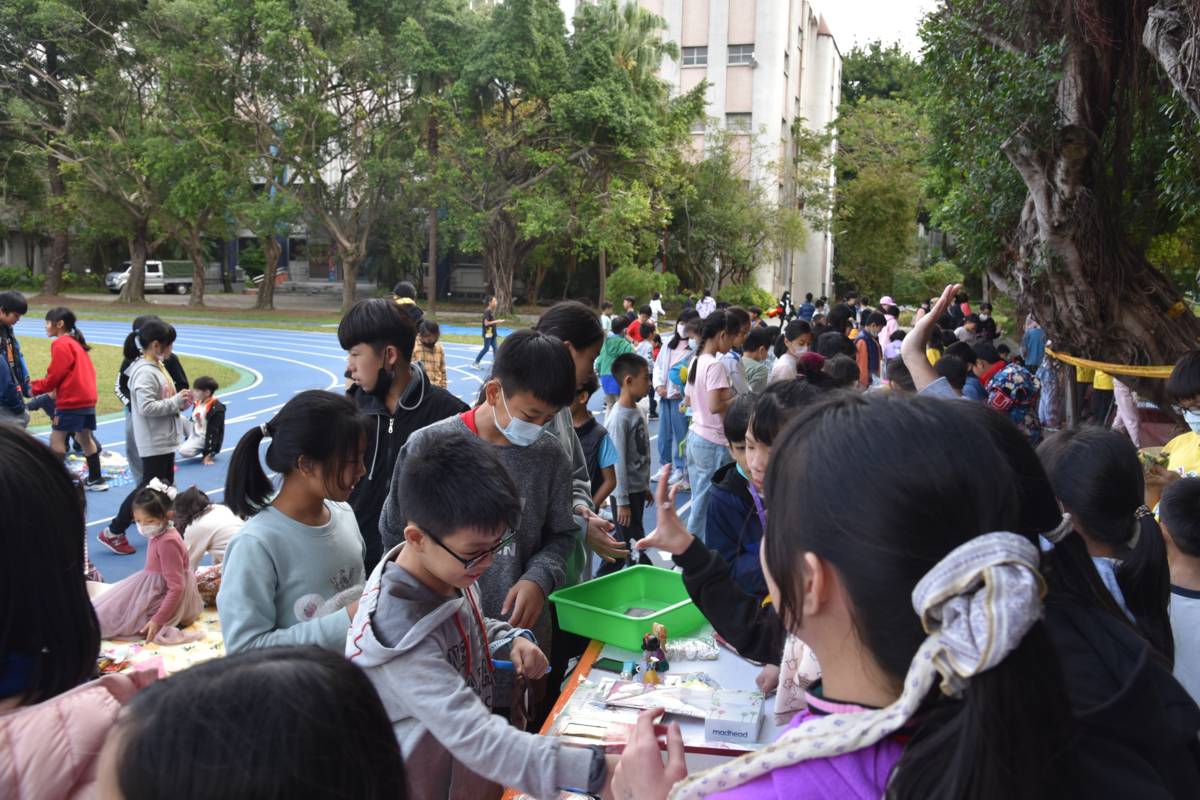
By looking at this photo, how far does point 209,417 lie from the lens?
34.9ft

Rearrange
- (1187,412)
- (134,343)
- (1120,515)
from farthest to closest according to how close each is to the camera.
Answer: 1. (134,343)
2. (1187,412)
3. (1120,515)

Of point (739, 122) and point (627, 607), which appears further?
point (739, 122)

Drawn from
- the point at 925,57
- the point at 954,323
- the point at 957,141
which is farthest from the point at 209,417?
the point at 954,323

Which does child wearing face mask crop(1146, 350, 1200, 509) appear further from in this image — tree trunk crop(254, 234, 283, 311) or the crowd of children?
tree trunk crop(254, 234, 283, 311)

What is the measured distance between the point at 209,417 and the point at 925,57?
29.2 ft

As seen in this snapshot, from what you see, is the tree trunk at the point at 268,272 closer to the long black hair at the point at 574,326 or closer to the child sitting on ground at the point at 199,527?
the child sitting on ground at the point at 199,527

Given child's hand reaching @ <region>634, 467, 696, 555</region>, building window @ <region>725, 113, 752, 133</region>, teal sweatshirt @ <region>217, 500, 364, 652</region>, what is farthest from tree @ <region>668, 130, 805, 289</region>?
child's hand reaching @ <region>634, 467, 696, 555</region>

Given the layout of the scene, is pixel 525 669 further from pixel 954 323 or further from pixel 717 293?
pixel 717 293

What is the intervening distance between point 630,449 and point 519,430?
326 cm

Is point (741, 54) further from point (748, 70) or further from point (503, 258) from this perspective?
point (503, 258)

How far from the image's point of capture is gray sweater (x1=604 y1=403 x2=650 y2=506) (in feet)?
21.1

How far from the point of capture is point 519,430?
325cm

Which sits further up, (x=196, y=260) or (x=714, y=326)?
(x=196, y=260)

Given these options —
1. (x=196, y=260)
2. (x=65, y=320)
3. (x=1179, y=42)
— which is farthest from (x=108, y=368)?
(x=1179, y=42)
